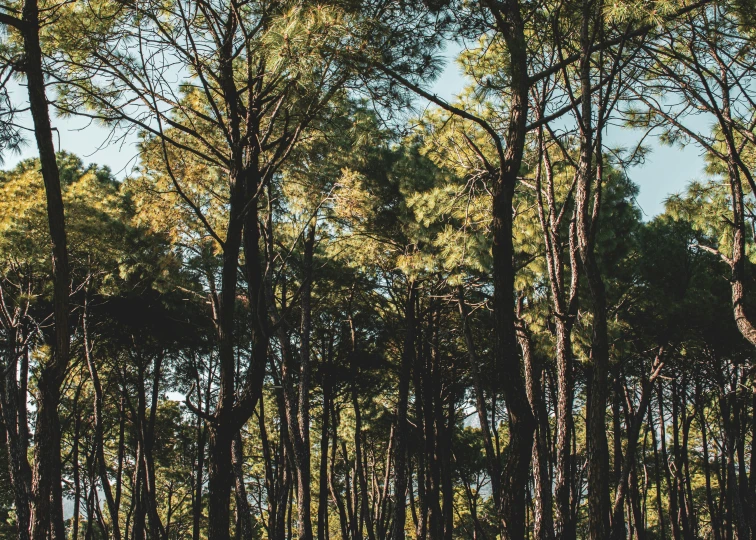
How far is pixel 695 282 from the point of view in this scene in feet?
43.9

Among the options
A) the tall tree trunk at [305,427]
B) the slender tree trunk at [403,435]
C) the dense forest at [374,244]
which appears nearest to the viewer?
the dense forest at [374,244]

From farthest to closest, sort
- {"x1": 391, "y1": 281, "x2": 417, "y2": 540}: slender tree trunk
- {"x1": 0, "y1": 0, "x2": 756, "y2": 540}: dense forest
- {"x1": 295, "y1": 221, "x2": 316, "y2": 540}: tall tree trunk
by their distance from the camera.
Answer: {"x1": 391, "y1": 281, "x2": 417, "y2": 540}: slender tree trunk < {"x1": 295, "y1": 221, "x2": 316, "y2": 540}: tall tree trunk < {"x1": 0, "y1": 0, "x2": 756, "y2": 540}: dense forest

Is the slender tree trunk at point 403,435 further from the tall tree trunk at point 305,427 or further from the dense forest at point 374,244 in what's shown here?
the tall tree trunk at point 305,427

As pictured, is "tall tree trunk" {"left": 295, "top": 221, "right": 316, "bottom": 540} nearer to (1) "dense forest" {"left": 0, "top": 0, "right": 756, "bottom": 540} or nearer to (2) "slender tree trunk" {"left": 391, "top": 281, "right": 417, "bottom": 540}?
(1) "dense forest" {"left": 0, "top": 0, "right": 756, "bottom": 540}

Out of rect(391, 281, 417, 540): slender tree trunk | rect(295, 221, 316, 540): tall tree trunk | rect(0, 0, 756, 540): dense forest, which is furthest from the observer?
rect(391, 281, 417, 540): slender tree trunk

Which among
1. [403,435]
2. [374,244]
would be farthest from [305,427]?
[374,244]

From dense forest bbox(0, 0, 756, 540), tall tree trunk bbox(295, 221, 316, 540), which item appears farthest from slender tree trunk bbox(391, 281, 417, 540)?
tall tree trunk bbox(295, 221, 316, 540)

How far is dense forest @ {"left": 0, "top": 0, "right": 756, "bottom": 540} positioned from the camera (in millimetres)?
6297

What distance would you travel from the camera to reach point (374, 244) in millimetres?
13227

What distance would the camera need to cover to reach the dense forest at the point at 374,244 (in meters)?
6.30

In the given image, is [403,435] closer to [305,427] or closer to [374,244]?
[305,427]

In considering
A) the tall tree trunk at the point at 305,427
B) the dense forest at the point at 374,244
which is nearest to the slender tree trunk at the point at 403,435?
the dense forest at the point at 374,244

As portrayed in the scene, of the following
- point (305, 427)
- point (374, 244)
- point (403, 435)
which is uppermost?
point (374, 244)

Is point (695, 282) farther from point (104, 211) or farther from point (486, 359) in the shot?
point (104, 211)
